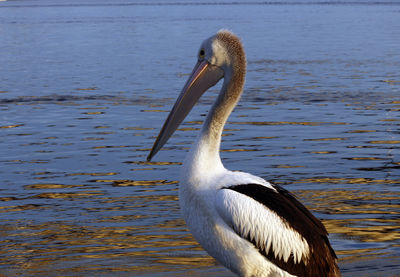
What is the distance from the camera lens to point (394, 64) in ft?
60.2

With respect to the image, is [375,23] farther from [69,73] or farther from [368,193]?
[368,193]

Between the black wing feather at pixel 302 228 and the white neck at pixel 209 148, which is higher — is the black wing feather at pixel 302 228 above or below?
below

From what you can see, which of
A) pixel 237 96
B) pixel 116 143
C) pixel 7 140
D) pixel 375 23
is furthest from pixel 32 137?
pixel 375 23

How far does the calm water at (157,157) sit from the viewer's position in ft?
20.9

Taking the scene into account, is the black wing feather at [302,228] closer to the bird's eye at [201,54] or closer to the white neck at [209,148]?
the white neck at [209,148]

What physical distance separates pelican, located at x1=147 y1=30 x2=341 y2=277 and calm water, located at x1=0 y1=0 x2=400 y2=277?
3.93ft

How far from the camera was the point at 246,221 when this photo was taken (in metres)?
4.64

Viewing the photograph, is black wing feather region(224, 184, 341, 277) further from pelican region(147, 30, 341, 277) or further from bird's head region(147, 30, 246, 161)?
bird's head region(147, 30, 246, 161)

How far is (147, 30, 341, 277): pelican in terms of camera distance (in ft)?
15.2

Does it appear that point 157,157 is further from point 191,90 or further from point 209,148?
point 209,148

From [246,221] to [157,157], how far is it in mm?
4944

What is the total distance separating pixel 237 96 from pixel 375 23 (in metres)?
30.6

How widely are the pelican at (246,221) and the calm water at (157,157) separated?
47.2 inches

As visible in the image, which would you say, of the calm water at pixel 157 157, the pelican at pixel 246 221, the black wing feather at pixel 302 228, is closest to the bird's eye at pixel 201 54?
the pelican at pixel 246 221
